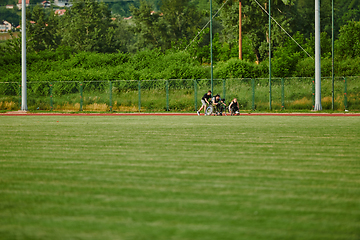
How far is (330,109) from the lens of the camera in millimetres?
39344

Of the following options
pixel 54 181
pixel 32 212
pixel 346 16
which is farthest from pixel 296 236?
pixel 346 16

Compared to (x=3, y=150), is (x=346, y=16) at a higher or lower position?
higher

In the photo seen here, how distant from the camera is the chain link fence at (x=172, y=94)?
132 ft

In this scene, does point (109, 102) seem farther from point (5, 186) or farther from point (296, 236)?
point (296, 236)

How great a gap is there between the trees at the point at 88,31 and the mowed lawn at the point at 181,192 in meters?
65.5

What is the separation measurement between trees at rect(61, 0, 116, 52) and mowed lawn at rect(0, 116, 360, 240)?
6555 centimetres

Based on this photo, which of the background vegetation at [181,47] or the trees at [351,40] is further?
the trees at [351,40]

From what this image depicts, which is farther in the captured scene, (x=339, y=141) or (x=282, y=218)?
(x=339, y=141)

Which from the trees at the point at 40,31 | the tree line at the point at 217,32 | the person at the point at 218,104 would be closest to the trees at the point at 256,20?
the tree line at the point at 217,32

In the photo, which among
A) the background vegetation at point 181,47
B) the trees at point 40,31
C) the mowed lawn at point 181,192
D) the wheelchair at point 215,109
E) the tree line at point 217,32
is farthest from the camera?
the trees at point 40,31

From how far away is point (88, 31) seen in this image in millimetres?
81375

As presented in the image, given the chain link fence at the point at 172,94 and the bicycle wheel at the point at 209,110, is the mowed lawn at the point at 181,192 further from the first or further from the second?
the chain link fence at the point at 172,94

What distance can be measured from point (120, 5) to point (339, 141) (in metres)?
146

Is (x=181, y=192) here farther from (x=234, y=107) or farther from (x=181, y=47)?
(x=181, y=47)
